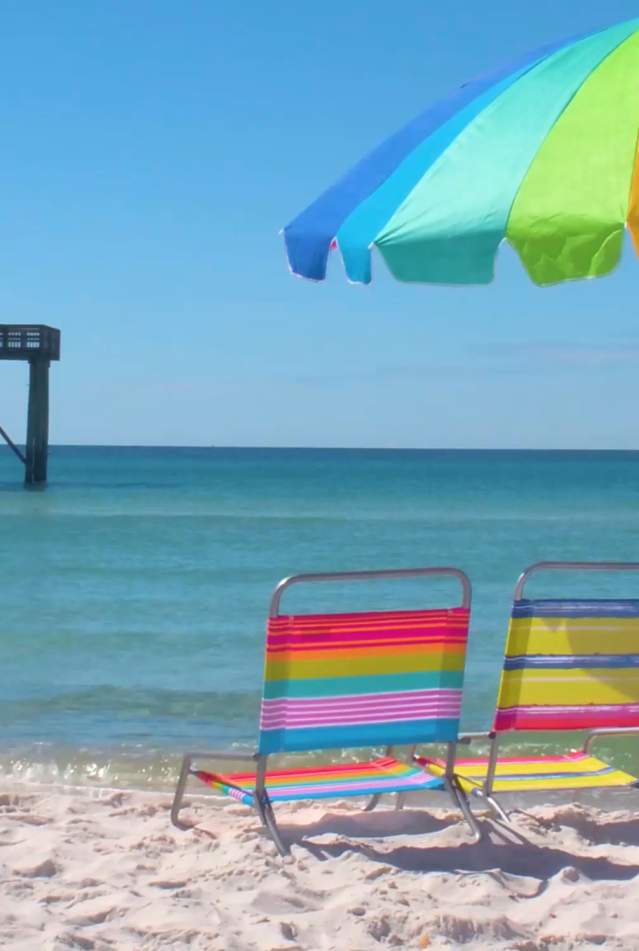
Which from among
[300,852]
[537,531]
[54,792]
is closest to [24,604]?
[54,792]

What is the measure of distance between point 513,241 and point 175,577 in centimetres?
1306

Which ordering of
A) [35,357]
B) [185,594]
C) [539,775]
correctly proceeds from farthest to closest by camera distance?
[35,357]
[185,594]
[539,775]

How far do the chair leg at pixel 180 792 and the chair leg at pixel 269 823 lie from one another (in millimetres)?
397

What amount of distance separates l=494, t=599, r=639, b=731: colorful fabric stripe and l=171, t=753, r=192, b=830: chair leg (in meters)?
1.04

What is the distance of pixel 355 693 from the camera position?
12.9ft

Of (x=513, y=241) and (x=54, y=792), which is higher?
(x=513, y=241)

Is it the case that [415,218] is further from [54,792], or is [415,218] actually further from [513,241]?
[54,792]

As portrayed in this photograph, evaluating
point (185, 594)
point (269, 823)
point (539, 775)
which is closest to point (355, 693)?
point (269, 823)

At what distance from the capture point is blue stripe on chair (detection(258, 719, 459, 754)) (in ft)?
12.7

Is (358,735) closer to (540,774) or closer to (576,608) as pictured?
(540,774)

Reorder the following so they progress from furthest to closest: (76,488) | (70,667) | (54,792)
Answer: (76,488)
(70,667)
(54,792)

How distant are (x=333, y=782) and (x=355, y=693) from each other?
29 cm

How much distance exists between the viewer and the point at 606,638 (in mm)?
4129

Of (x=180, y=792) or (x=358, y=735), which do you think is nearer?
(x=358, y=735)
